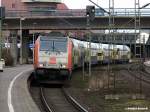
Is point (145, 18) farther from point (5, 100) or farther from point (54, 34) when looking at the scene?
point (5, 100)

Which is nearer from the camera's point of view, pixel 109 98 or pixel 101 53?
pixel 109 98

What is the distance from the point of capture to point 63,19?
81.9 metres

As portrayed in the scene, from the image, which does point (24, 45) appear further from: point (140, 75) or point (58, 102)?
point (58, 102)

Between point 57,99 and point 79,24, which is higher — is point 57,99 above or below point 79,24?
below

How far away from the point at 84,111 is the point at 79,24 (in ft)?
195

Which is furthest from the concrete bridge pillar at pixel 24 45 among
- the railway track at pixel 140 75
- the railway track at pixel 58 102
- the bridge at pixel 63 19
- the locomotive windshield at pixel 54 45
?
the railway track at pixel 58 102

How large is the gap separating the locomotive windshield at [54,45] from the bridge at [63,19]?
3690cm

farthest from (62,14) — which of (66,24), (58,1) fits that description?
(58,1)

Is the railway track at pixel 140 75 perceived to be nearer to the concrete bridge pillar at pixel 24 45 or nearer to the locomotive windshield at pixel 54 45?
the locomotive windshield at pixel 54 45

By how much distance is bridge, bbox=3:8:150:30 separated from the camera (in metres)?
77.5

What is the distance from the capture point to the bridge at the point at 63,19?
3051 inches

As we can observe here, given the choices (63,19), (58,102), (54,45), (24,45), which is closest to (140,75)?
(54,45)

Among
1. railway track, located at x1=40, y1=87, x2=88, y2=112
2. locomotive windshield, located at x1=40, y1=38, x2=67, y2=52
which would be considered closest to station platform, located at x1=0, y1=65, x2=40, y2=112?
railway track, located at x1=40, y1=87, x2=88, y2=112

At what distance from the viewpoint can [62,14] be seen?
83.1 m
